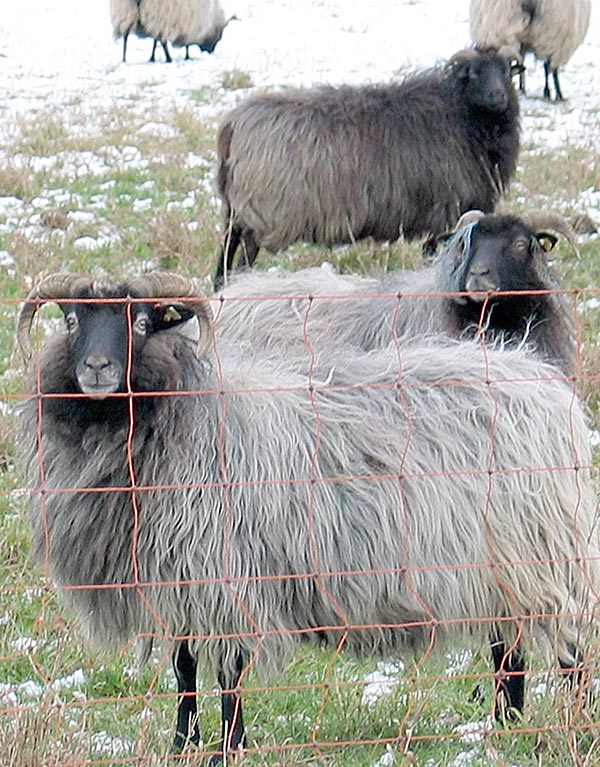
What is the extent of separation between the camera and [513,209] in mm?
9766

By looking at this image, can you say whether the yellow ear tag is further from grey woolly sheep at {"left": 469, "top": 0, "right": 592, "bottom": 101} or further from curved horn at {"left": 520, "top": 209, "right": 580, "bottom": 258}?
grey woolly sheep at {"left": 469, "top": 0, "right": 592, "bottom": 101}

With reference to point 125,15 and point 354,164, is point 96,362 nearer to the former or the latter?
point 354,164

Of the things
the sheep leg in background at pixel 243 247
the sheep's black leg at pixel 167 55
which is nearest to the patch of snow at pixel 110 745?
the sheep leg in background at pixel 243 247

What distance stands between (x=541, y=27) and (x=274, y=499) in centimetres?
1157

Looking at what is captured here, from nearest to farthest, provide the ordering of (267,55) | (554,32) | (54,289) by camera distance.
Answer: (54,289) < (554,32) < (267,55)

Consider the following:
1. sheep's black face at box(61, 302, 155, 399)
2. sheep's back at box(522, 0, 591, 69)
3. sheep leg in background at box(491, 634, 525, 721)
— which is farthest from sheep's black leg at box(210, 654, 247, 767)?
sheep's back at box(522, 0, 591, 69)

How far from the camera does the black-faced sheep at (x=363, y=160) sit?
8406 mm

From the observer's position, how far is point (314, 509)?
3811mm

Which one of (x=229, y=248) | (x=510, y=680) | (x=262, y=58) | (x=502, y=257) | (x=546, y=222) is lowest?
(x=510, y=680)

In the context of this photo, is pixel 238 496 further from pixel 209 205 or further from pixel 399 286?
pixel 209 205

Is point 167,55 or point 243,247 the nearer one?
point 243,247

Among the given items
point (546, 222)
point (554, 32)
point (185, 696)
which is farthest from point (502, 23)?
point (185, 696)

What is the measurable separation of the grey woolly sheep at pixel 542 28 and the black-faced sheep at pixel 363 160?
524 cm

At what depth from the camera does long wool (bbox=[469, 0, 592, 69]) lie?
45.8 ft
